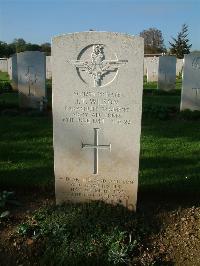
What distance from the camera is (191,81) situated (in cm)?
1105

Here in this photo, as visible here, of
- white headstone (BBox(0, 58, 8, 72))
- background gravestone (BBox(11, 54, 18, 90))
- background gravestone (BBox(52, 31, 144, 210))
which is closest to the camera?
background gravestone (BBox(52, 31, 144, 210))

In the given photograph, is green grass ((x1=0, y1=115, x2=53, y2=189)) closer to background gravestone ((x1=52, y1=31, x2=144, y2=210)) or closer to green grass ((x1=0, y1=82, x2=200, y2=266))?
green grass ((x1=0, y1=82, x2=200, y2=266))

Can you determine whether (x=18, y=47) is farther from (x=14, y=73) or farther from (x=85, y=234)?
(x=85, y=234)

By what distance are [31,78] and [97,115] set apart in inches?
313

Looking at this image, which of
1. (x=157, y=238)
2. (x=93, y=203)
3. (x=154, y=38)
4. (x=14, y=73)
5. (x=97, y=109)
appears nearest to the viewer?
(x=157, y=238)

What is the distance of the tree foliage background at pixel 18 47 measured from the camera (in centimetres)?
4100

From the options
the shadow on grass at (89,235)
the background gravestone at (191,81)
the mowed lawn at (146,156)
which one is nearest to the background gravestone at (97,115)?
the shadow on grass at (89,235)

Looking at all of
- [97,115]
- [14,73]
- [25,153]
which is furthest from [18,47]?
[97,115]

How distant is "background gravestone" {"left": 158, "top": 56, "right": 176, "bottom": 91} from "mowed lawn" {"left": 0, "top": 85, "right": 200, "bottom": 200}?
783cm

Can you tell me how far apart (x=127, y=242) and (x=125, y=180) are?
0.77 metres

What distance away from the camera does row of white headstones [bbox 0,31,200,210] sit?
4125mm

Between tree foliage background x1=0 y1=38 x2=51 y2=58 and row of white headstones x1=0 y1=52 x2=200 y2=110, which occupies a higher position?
tree foliage background x1=0 y1=38 x2=51 y2=58

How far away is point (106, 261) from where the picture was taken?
3.67 meters

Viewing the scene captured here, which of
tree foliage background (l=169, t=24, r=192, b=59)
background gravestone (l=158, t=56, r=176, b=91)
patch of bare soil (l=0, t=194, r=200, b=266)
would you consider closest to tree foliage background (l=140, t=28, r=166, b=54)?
tree foliage background (l=169, t=24, r=192, b=59)
